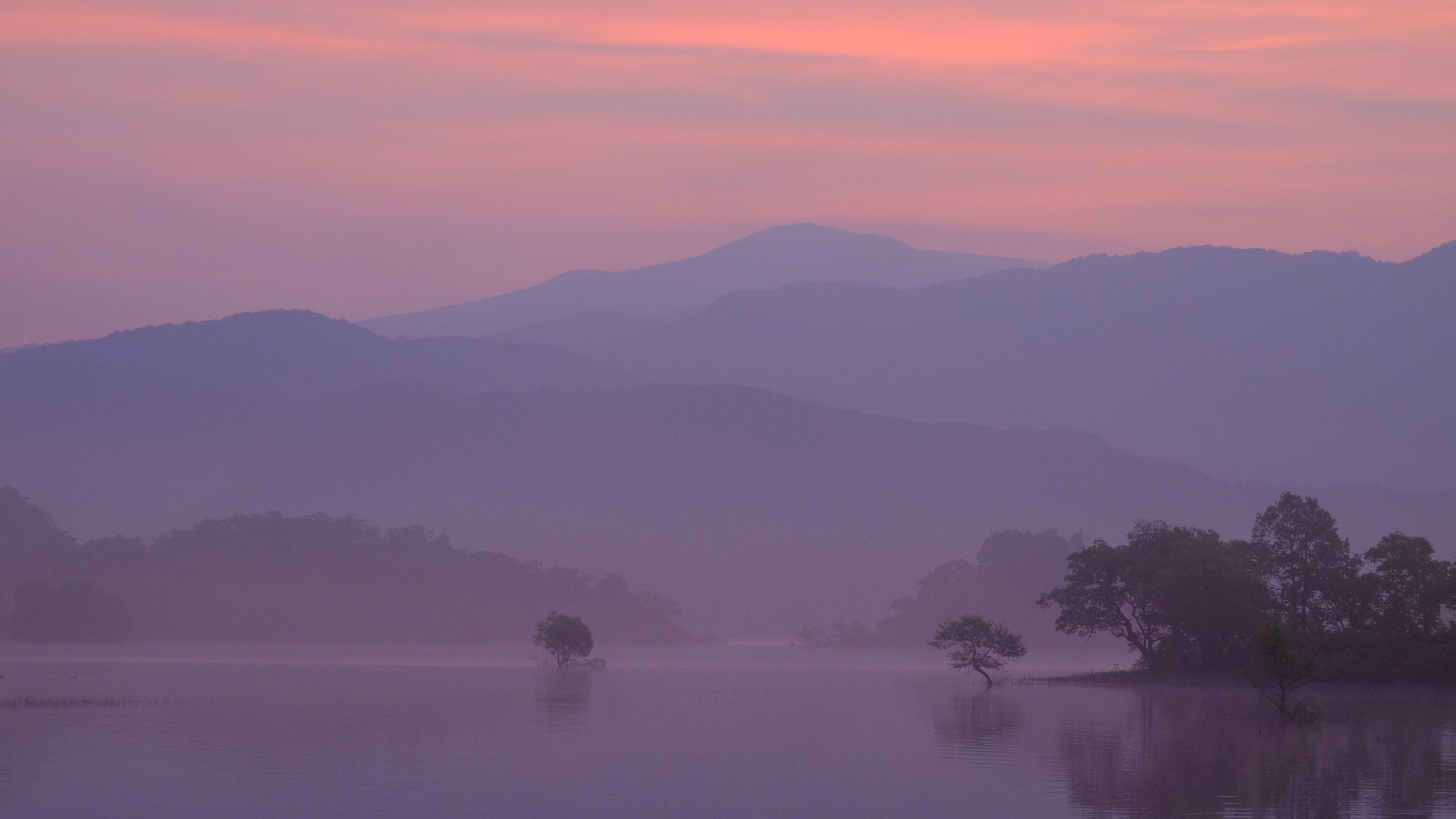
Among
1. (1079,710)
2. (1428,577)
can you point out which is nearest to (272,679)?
(1079,710)

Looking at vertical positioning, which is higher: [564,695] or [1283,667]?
[1283,667]

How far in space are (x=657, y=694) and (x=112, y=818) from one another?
51.3 meters

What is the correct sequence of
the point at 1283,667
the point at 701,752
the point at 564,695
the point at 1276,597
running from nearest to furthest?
the point at 701,752 → the point at 1283,667 → the point at 564,695 → the point at 1276,597

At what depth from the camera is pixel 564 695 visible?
3253 inches

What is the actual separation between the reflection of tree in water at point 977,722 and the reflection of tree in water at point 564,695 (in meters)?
15.4

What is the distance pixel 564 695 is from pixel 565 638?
36517 millimetres

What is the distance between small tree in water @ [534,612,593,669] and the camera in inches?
4675

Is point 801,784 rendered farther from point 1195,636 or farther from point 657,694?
point 1195,636

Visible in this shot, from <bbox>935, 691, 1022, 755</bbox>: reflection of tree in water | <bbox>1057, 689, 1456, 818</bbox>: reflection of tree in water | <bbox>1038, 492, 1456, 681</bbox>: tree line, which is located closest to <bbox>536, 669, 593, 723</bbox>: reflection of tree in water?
<bbox>935, 691, 1022, 755</bbox>: reflection of tree in water

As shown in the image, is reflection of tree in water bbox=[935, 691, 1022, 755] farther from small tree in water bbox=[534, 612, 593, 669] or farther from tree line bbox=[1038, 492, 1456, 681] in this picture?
small tree in water bbox=[534, 612, 593, 669]

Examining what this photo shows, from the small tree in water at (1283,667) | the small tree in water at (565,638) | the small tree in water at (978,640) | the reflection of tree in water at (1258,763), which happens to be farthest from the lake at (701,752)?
the small tree in water at (565,638)

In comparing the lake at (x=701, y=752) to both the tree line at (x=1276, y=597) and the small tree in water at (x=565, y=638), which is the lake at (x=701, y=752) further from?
the small tree in water at (x=565, y=638)

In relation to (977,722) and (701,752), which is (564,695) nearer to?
(977,722)

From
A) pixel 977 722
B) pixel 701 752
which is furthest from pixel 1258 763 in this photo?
pixel 977 722
